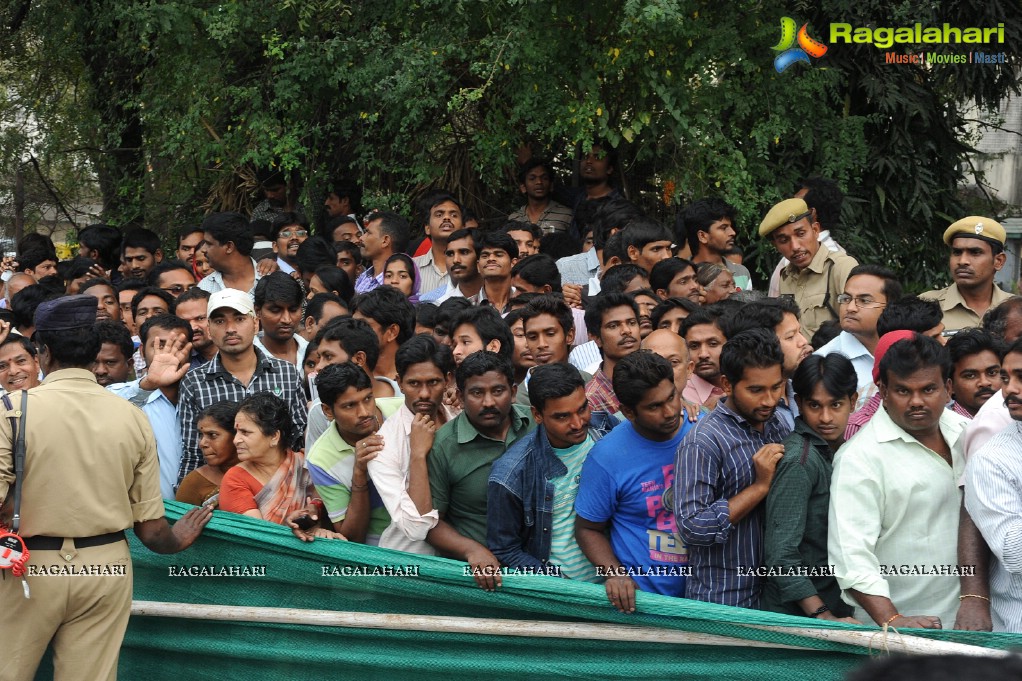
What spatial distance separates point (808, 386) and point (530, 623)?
1290 millimetres

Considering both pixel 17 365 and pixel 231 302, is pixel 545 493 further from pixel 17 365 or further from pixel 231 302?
pixel 17 365

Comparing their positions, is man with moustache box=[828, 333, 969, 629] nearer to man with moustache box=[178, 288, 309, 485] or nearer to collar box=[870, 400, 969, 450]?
collar box=[870, 400, 969, 450]

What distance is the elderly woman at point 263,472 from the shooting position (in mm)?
4945

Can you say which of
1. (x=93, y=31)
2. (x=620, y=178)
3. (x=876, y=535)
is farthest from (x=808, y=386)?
(x=93, y=31)

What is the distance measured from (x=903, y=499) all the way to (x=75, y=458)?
2.85 m

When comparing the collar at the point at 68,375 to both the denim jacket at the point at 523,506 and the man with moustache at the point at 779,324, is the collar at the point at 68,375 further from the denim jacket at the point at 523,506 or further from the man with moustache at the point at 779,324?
the man with moustache at the point at 779,324

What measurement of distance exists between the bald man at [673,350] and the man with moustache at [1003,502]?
1591 millimetres

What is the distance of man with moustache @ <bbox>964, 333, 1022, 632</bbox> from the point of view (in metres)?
3.75

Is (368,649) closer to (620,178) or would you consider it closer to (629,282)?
(629,282)

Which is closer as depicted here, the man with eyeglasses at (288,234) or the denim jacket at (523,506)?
the denim jacket at (523,506)

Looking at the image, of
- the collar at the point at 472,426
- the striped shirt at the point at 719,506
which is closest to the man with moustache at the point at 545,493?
the collar at the point at 472,426

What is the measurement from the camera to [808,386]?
4344 millimetres

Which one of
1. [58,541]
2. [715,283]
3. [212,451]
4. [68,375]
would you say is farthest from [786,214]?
[58,541]

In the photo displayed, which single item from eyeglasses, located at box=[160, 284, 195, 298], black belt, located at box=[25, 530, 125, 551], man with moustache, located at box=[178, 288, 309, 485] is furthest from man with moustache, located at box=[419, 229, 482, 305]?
black belt, located at box=[25, 530, 125, 551]
